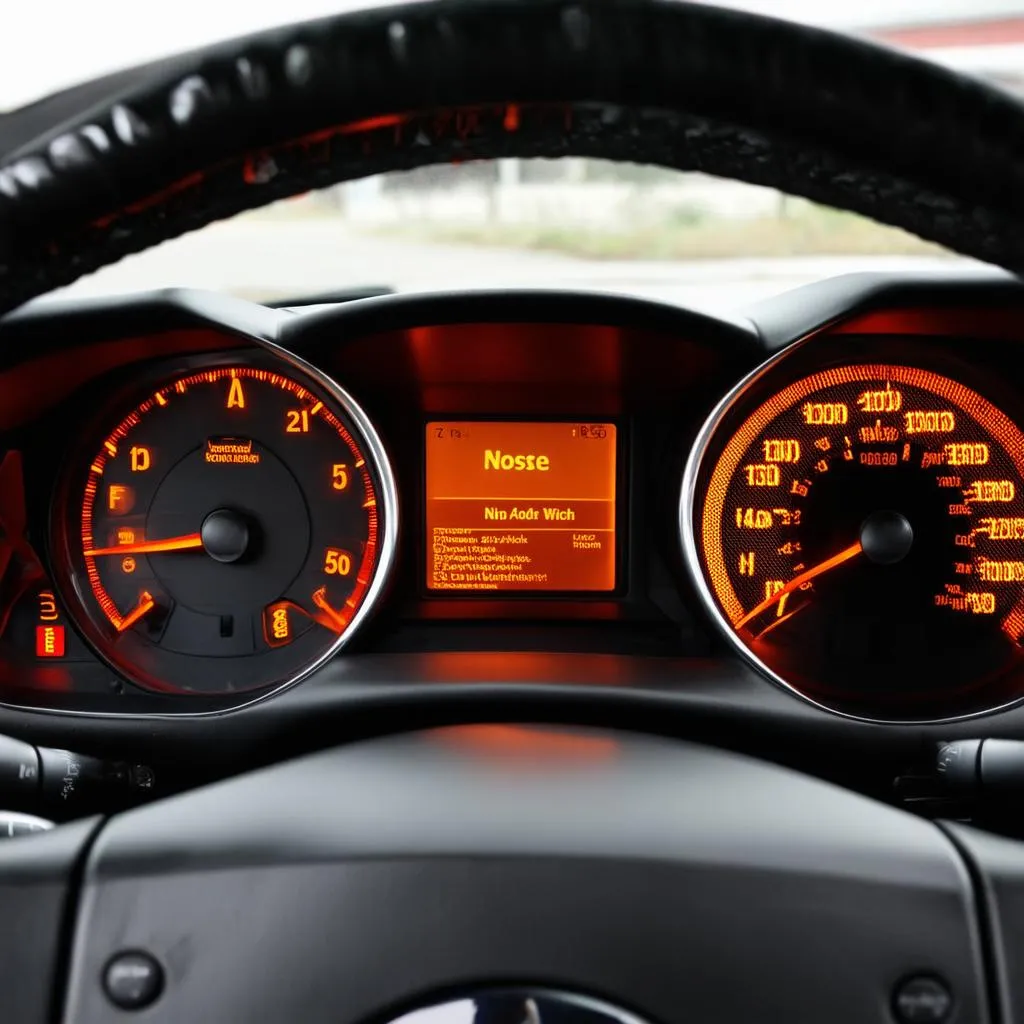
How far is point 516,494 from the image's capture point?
2.63m

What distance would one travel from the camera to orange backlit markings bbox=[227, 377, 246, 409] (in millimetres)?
2602

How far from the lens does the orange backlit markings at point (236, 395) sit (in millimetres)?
2602

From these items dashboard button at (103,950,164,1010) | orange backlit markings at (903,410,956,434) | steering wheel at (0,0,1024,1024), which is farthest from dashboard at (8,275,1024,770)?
dashboard button at (103,950,164,1010)

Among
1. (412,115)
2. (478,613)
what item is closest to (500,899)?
(412,115)

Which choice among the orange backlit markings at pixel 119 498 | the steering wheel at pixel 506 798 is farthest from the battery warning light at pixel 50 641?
the steering wheel at pixel 506 798

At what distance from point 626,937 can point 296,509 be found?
1510mm

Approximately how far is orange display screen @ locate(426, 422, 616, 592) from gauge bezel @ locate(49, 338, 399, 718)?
0.12m

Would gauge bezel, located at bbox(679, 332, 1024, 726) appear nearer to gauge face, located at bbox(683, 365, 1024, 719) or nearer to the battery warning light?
gauge face, located at bbox(683, 365, 1024, 719)

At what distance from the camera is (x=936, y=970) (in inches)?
49.2

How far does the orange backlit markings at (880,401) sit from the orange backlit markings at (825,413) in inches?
1.2

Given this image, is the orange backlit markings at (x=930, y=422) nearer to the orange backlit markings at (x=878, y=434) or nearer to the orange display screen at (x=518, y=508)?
the orange backlit markings at (x=878, y=434)

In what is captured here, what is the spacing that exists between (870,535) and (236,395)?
1.22 metres

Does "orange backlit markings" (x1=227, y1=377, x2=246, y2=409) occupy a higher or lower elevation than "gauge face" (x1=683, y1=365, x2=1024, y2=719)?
higher

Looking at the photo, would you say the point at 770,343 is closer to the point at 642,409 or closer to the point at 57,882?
the point at 642,409
